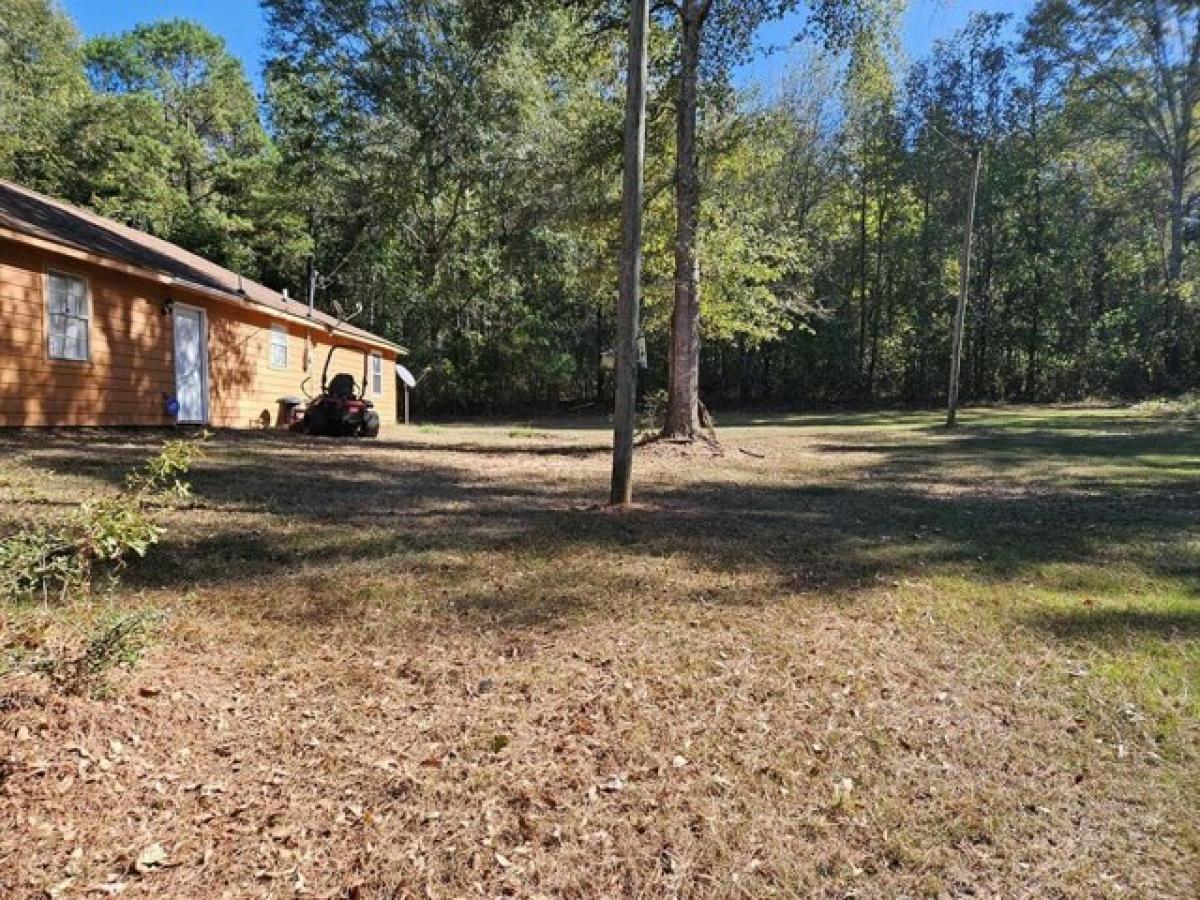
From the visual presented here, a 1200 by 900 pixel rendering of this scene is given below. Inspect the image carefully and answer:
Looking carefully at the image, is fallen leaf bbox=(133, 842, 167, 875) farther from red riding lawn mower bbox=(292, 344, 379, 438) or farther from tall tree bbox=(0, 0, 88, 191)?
tall tree bbox=(0, 0, 88, 191)

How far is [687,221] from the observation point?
1077 cm

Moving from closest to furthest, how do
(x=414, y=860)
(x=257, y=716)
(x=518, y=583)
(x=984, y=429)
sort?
(x=414, y=860), (x=257, y=716), (x=518, y=583), (x=984, y=429)

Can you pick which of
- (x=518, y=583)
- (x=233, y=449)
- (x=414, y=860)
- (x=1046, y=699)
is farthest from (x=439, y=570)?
(x=233, y=449)

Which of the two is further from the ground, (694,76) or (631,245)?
(694,76)

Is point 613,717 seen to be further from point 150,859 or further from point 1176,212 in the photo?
point 1176,212

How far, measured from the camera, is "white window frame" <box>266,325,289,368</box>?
48.4ft

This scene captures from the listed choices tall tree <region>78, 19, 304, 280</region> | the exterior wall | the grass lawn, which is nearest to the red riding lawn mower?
the exterior wall

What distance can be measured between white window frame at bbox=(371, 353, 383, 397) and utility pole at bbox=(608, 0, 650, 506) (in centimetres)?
1502

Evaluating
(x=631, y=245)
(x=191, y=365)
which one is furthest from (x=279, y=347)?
(x=631, y=245)

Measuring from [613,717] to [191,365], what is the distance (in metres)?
12.0

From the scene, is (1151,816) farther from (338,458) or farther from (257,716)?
(338,458)

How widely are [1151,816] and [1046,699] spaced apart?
2.56 feet

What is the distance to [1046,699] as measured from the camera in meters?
3.26

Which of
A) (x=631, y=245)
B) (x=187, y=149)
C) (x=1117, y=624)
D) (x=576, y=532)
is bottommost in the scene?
(x=1117, y=624)
